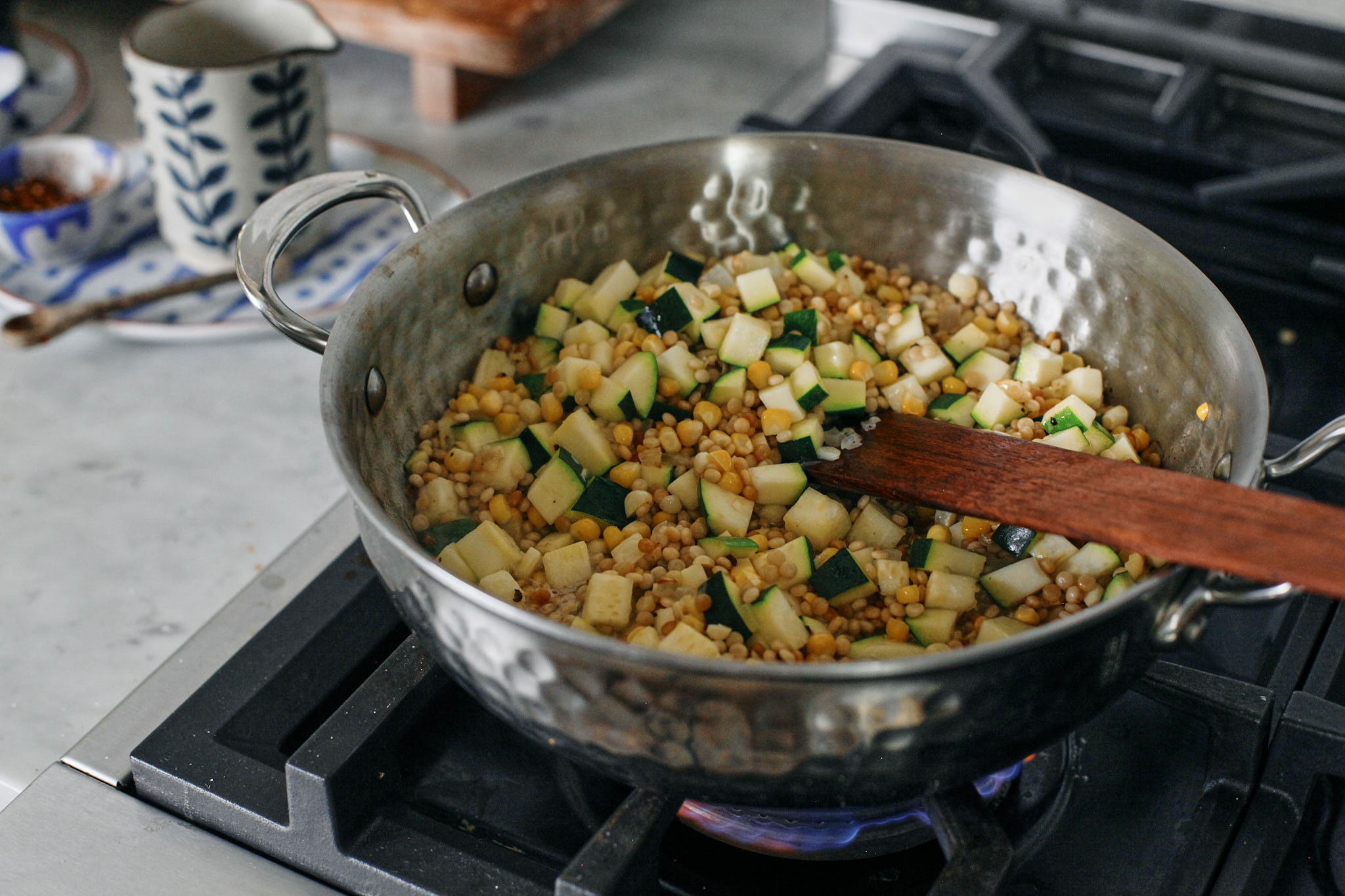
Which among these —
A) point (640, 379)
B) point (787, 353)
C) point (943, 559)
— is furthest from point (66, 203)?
point (943, 559)

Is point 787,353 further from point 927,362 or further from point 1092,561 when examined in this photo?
point 1092,561

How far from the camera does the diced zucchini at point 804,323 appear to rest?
1089mm

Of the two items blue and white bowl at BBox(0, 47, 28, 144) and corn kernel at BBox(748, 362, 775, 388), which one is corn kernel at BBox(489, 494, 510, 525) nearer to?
corn kernel at BBox(748, 362, 775, 388)

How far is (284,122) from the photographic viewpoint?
133 centimetres

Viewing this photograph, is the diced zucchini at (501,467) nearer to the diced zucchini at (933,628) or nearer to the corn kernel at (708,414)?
the corn kernel at (708,414)

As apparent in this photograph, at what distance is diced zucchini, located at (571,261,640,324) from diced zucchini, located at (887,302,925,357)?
25 cm

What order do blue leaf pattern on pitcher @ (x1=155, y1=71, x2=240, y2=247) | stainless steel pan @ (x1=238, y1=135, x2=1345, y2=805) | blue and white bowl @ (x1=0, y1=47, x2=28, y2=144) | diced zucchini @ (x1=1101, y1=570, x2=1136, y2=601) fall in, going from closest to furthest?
1. stainless steel pan @ (x1=238, y1=135, x2=1345, y2=805)
2. diced zucchini @ (x1=1101, y1=570, x2=1136, y2=601)
3. blue leaf pattern on pitcher @ (x1=155, y1=71, x2=240, y2=247)
4. blue and white bowl @ (x1=0, y1=47, x2=28, y2=144)

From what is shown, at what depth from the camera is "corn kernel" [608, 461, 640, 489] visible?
3.24 feet

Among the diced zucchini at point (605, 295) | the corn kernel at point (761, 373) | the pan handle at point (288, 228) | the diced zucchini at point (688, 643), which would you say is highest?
the pan handle at point (288, 228)

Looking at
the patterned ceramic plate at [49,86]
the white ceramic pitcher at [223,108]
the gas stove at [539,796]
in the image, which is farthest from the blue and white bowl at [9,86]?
the gas stove at [539,796]

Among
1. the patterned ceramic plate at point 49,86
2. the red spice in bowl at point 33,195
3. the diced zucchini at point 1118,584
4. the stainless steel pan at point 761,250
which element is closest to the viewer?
the stainless steel pan at point 761,250

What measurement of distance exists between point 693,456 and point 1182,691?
43 centimetres

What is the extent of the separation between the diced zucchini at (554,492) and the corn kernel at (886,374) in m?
0.29

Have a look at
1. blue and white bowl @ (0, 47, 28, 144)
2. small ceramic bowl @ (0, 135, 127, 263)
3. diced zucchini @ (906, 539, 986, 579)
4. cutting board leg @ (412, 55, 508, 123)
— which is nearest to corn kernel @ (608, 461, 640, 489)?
diced zucchini @ (906, 539, 986, 579)
